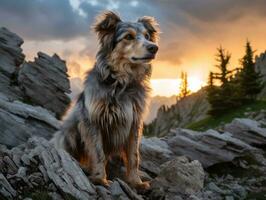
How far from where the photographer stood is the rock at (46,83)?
3238 cm

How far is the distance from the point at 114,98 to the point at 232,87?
51.9 meters

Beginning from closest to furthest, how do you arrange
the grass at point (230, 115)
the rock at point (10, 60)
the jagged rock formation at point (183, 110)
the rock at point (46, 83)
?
the rock at point (10, 60) → the rock at point (46, 83) → the grass at point (230, 115) → the jagged rock formation at point (183, 110)

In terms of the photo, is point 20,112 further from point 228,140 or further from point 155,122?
point 155,122

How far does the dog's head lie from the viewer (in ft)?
41.5

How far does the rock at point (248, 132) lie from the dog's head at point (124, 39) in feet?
40.4

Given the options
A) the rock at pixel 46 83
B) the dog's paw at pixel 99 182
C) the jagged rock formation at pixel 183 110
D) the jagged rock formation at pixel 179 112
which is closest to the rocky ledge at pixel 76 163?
the rock at pixel 46 83

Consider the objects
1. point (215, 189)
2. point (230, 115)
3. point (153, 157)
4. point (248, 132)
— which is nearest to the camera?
Answer: point (215, 189)

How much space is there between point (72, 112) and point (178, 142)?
8.64 metres

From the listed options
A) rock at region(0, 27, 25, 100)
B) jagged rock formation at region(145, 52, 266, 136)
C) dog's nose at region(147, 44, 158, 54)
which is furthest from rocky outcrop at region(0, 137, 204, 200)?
jagged rock formation at region(145, 52, 266, 136)

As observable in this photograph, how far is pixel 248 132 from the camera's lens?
25.0 metres

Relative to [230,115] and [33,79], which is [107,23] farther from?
[230,115]

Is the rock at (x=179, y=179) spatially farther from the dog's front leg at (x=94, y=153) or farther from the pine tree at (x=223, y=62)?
the pine tree at (x=223, y=62)

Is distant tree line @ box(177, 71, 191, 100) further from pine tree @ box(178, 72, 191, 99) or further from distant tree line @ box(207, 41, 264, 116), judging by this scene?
distant tree line @ box(207, 41, 264, 116)

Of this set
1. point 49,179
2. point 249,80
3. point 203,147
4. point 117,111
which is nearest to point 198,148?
point 203,147
